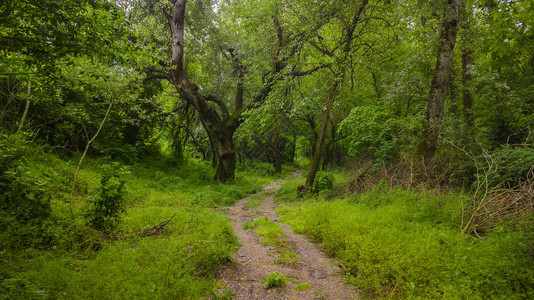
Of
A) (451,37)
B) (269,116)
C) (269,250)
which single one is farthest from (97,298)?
(451,37)

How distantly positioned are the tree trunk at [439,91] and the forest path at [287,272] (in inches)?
214

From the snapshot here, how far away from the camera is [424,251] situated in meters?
3.93

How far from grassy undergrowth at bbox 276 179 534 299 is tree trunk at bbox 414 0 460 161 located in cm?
238

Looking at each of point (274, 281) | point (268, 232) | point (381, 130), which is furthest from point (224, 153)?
point (274, 281)

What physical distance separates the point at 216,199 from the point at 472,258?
8.06 m

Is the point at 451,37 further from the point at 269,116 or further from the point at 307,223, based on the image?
the point at 307,223

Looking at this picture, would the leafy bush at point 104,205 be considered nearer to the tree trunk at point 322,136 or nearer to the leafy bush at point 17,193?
the leafy bush at point 17,193

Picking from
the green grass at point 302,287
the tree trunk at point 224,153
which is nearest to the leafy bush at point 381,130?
Answer: the tree trunk at point 224,153

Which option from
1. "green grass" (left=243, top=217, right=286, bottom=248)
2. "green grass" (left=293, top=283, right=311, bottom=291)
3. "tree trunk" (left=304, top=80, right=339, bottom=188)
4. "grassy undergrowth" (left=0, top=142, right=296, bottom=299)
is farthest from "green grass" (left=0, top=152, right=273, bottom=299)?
"tree trunk" (left=304, top=80, right=339, bottom=188)

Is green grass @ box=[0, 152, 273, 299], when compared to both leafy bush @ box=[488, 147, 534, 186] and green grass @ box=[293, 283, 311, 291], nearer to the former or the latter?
green grass @ box=[293, 283, 311, 291]

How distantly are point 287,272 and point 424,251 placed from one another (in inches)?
91.1

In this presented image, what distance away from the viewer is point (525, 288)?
3156 millimetres

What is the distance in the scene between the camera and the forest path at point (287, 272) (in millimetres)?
3631

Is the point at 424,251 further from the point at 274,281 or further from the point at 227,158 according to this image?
the point at 227,158
